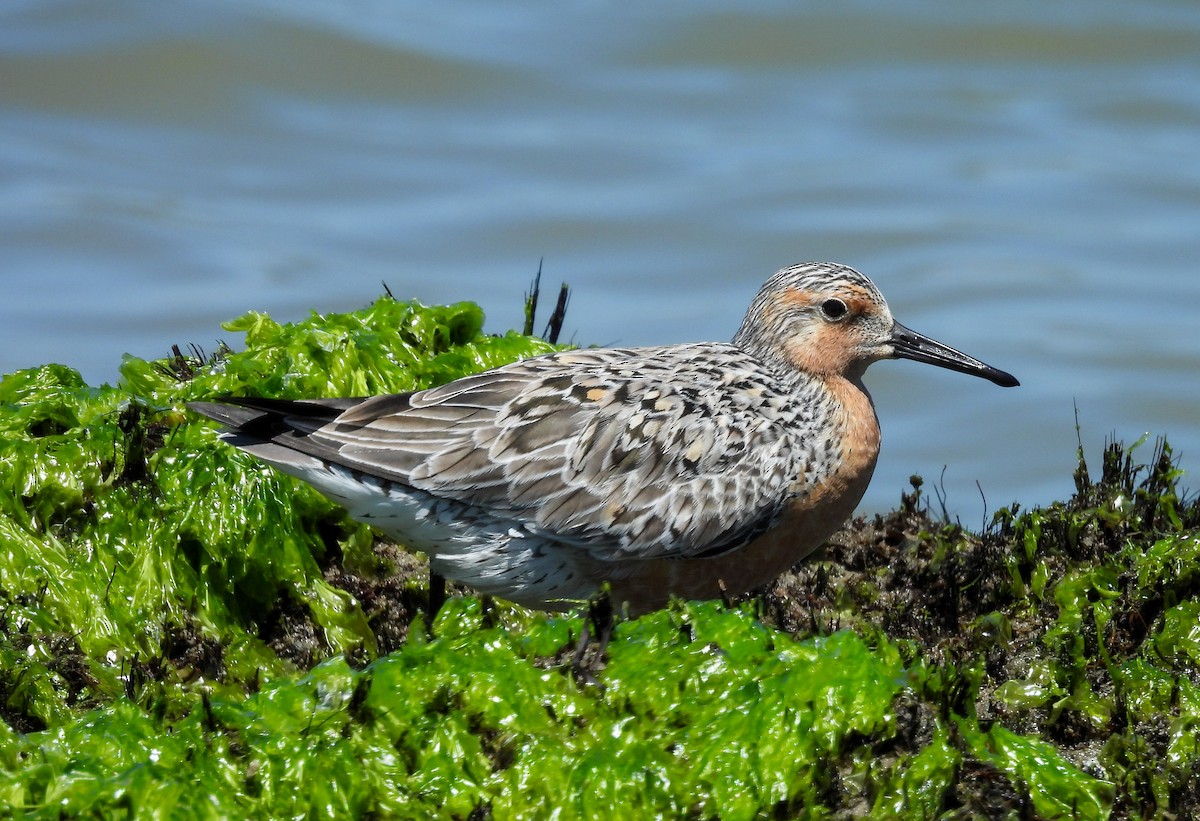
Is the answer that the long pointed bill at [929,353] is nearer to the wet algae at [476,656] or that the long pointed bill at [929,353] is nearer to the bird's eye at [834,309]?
the bird's eye at [834,309]

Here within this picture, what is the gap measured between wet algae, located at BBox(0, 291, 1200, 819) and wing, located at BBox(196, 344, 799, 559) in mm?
451

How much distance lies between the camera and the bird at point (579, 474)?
6.80 m

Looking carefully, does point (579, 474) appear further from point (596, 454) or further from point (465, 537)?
point (465, 537)

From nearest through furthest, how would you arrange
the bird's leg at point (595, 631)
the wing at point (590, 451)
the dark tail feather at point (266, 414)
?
the bird's leg at point (595, 631), the wing at point (590, 451), the dark tail feather at point (266, 414)

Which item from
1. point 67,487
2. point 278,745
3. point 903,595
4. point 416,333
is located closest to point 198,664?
point 67,487

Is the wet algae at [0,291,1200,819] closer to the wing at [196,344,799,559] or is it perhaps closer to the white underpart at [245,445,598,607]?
the white underpart at [245,445,598,607]

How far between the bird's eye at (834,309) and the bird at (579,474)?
668 millimetres

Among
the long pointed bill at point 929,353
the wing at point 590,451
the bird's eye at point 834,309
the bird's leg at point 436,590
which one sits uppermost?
the bird's eye at point 834,309

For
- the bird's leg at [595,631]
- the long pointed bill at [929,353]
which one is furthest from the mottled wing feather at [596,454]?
the bird's leg at [595,631]

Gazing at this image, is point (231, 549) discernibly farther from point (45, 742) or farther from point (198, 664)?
point (45, 742)

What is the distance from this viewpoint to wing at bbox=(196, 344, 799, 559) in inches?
267

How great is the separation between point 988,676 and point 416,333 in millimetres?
3968

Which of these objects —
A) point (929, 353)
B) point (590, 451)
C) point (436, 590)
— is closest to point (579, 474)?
point (590, 451)

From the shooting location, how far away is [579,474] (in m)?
6.85
